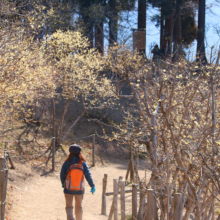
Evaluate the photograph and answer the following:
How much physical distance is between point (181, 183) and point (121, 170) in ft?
30.5

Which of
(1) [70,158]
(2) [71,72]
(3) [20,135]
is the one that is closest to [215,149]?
(1) [70,158]

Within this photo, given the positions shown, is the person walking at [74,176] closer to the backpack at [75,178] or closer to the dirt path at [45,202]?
the backpack at [75,178]

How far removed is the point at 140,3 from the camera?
77.6 feet

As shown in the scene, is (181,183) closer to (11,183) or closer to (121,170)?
(11,183)

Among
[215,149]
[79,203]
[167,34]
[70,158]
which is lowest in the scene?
[79,203]

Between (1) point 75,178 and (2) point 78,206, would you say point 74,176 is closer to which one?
(1) point 75,178

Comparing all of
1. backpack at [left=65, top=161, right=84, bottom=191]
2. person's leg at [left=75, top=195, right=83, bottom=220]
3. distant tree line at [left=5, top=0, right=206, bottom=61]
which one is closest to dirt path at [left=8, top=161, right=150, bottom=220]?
person's leg at [left=75, top=195, right=83, bottom=220]

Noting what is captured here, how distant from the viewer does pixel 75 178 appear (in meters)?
4.52

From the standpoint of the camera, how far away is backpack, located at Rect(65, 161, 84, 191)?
451 cm

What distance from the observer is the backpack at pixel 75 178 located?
14.8ft

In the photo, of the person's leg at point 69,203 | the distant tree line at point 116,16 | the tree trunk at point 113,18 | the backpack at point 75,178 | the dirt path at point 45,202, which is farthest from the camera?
the tree trunk at point 113,18

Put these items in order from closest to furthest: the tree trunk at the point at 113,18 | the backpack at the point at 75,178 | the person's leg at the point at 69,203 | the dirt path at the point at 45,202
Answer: the backpack at the point at 75,178, the person's leg at the point at 69,203, the dirt path at the point at 45,202, the tree trunk at the point at 113,18

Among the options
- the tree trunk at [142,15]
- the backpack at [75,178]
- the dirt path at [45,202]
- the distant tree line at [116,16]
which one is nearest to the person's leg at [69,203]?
the backpack at [75,178]

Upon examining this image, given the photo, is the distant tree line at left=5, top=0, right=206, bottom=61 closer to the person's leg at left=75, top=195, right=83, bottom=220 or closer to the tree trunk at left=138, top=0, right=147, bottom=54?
the tree trunk at left=138, top=0, right=147, bottom=54
